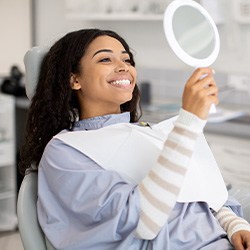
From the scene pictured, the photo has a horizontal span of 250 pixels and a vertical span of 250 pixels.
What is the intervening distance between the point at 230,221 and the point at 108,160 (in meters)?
0.39

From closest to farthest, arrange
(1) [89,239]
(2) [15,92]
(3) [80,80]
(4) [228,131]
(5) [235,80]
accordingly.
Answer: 1. (1) [89,239]
2. (3) [80,80]
3. (4) [228,131]
4. (5) [235,80]
5. (2) [15,92]

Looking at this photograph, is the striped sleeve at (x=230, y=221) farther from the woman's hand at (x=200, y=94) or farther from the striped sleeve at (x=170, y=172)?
the woman's hand at (x=200, y=94)

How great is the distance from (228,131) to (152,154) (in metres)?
1.46

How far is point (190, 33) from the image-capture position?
4.44 ft

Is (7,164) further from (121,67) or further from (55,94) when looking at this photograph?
(121,67)

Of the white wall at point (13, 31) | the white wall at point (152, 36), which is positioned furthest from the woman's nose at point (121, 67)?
the white wall at point (13, 31)

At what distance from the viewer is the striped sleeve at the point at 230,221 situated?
152 centimetres

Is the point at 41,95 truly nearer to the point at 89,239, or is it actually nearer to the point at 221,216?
the point at 89,239

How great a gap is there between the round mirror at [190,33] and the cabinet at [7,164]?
2.18 meters

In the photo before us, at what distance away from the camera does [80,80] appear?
169cm

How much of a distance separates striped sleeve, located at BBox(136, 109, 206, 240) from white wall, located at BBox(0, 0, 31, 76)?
109 inches

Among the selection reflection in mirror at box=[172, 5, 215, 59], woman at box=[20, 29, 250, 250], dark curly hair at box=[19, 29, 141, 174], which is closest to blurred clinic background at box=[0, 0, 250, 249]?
woman at box=[20, 29, 250, 250]

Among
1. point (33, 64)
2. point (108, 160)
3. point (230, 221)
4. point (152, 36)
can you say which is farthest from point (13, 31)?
point (230, 221)

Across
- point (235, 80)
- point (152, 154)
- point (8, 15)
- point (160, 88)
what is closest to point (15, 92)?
point (8, 15)
